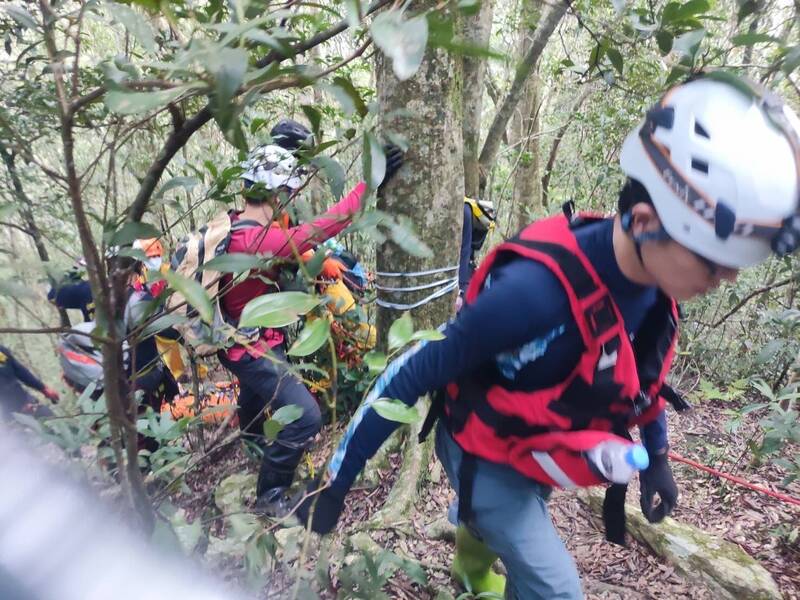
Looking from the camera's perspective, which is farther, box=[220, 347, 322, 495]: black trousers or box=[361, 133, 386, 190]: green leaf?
box=[220, 347, 322, 495]: black trousers

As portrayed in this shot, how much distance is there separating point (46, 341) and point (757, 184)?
4.04 metres

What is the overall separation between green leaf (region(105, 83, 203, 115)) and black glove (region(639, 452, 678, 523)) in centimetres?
187

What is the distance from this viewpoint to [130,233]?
2.77 feet

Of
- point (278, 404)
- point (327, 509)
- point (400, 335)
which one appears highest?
point (400, 335)

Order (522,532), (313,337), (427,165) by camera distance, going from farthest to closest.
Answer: (427,165) < (522,532) < (313,337)

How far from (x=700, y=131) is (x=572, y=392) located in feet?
2.30

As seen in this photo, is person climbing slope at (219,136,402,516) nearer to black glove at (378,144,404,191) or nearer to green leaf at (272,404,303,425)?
black glove at (378,144,404,191)

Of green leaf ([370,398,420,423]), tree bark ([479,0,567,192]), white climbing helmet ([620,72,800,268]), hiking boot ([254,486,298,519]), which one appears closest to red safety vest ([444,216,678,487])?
white climbing helmet ([620,72,800,268])

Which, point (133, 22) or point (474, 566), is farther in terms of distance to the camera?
point (474, 566)

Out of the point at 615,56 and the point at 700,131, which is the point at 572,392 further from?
the point at 615,56

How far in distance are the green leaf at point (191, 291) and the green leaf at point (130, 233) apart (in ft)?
0.56

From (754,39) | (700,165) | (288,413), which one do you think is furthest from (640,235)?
(288,413)

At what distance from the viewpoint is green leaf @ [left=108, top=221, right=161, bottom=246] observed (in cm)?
84

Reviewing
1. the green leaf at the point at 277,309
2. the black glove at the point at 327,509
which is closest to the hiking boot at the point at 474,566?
the black glove at the point at 327,509
